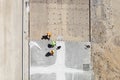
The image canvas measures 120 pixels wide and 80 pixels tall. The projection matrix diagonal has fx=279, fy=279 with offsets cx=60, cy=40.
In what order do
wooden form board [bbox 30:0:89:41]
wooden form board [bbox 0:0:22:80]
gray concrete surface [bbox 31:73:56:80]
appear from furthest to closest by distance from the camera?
wooden form board [bbox 30:0:89:41]
gray concrete surface [bbox 31:73:56:80]
wooden form board [bbox 0:0:22:80]

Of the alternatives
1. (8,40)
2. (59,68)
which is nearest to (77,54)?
(59,68)

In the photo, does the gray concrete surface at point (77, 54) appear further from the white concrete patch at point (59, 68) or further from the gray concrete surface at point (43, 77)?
the gray concrete surface at point (43, 77)

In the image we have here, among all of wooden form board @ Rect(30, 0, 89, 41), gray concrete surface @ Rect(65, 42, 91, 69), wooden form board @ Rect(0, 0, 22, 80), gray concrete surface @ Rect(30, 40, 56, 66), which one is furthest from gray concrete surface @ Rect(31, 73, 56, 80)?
wooden form board @ Rect(0, 0, 22, 80)

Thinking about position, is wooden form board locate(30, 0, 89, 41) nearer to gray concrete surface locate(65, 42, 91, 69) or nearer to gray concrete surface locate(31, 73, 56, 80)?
gray concrete surface locate(65, 42, 91, 69)

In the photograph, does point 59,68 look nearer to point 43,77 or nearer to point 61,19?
point 43,77

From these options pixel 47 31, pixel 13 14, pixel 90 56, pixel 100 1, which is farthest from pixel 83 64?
pixel 13 14

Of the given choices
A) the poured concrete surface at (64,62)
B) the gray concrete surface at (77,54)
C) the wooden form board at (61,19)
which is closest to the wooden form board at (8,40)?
the wooden form board at (61,19)

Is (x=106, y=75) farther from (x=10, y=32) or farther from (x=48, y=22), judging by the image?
(x=10, y=32)
